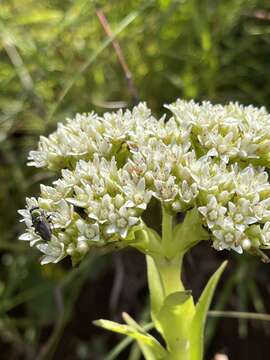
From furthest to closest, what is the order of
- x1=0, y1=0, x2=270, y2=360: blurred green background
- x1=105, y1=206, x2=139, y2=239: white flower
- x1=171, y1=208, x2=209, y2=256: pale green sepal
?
1. x1=0, y1=0, x2=270, y2=360: blurred green background
2. x1=171, y1=208, x2=209, y2=256: pale green sepal
3. x1=105, y1=206, x2=139, y2=239: white flower

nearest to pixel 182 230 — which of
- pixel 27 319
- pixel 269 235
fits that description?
pixel 269 235

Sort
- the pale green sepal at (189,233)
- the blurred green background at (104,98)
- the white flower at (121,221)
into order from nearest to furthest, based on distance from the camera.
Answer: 1. the white flower at (121,221)
2. the pale green sepal at (189,233)
3. the blurred green background at (104,98)

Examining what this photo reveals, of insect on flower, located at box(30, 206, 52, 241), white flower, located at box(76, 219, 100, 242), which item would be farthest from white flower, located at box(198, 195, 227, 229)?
insect on flower, located at box(30, 206, 52, 241)

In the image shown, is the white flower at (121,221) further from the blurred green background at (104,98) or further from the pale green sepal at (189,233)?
the blurred green background at (104,98)

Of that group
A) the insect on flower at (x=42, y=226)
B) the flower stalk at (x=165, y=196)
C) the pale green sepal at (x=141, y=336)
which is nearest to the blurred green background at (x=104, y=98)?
the pale green sepal at (x=141, y=336)

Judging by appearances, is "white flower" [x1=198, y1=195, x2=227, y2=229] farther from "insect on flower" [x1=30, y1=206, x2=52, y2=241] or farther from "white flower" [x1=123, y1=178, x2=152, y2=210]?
"insect on flower" [x1=30, y1=206, x2=52, y2=241]

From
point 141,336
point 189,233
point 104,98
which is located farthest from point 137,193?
point 104,98

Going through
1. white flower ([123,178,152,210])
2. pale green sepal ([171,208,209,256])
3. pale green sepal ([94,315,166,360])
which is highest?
white flower ([123,178,152,210])
